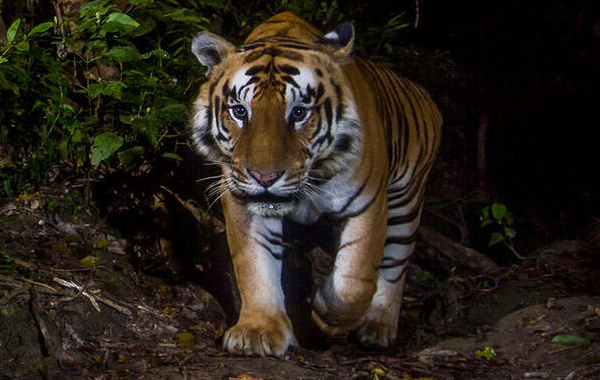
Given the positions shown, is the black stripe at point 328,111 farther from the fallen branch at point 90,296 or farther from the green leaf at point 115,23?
the fallen branch at point 90,296

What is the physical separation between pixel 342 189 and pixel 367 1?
3401 mm

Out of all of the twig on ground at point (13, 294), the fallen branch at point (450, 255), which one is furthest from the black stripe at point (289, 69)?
the fallen branch at point (450, 255)

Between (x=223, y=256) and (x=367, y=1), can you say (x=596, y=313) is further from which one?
(x=367, y=1)

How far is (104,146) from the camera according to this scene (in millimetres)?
3574

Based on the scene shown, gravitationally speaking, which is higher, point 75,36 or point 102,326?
point 75,36

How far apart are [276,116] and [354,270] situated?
0.79 meters

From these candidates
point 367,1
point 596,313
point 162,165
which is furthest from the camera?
point 367,1

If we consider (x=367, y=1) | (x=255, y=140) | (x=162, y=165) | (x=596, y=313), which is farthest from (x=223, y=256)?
(x=367, y=1)

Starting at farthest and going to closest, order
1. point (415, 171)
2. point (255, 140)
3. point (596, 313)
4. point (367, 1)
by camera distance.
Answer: point (367, 1)
point (415, 171)
point (596, 313)
point (255, 140)

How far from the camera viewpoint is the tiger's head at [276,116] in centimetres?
318

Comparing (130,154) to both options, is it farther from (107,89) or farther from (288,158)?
(288,158)

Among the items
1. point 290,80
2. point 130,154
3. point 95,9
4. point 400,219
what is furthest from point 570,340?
point 95,9

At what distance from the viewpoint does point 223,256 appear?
4230 millimetres

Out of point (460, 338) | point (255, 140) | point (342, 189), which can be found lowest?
point (460, 338)
